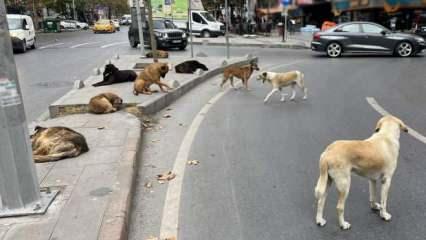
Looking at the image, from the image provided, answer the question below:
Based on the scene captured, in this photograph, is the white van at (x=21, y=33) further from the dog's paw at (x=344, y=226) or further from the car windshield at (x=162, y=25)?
the dog's paw at (x=344, y=226)

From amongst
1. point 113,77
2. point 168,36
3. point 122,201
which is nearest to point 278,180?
point 122,201

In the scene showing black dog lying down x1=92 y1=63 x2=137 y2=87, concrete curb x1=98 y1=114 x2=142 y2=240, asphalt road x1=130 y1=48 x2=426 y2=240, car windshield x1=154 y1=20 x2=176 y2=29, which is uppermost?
car windshield x1=154 y1=20 x2=176 y2=29

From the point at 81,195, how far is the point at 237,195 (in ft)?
4.99

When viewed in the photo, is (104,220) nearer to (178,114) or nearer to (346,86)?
(178,114)

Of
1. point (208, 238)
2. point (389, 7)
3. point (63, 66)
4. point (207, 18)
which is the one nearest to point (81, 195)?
point (208, 238)

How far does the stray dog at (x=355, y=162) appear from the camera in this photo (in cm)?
378

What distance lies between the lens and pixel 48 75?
1588cm

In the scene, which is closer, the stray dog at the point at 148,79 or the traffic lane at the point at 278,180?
the traffic lane at the point at 278,180

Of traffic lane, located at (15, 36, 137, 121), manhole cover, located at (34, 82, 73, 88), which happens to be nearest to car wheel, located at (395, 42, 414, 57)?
traffic lane, located at (15, 36, 137, 121)

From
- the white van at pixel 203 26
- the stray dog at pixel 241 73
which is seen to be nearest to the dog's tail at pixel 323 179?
the stray dog at pixel 241 73

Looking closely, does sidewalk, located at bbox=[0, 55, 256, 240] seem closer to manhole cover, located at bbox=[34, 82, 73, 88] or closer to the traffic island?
the traffic island

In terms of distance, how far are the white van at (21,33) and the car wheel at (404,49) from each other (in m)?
18.4

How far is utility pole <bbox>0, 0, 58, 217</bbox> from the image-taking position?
387cm

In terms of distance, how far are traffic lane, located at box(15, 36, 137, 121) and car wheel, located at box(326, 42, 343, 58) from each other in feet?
30.4
